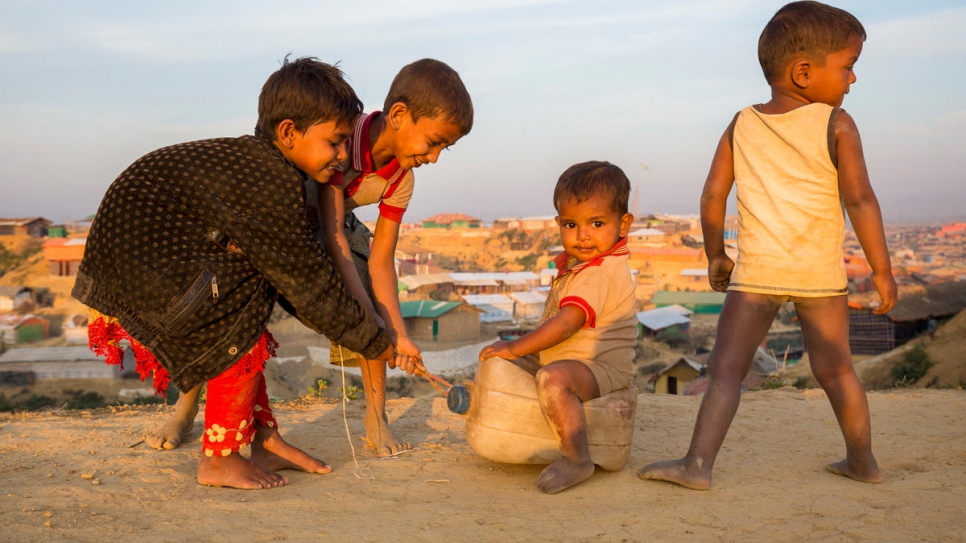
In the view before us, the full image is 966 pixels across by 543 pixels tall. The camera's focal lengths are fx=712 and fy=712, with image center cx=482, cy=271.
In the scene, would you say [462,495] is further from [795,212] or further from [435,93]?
[795,212]

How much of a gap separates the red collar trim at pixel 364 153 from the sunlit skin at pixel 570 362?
81 cm

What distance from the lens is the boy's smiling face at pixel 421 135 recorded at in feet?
9.63

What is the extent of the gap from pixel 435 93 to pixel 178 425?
6.59 feet

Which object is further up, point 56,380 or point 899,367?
point 899,367

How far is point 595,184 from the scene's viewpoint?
293 centimetres

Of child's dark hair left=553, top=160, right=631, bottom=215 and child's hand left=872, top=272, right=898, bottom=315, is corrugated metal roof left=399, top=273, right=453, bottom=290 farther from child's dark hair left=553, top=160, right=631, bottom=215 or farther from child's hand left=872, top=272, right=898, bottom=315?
child's hand left=872, top=272, right=898, bottom=315

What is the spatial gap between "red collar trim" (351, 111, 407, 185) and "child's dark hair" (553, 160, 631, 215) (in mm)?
781

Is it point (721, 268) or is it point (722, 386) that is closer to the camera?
point (722, 386)

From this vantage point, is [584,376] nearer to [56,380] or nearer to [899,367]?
[899,367]

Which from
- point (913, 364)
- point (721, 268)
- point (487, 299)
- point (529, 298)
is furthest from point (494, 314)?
point (721, 268)

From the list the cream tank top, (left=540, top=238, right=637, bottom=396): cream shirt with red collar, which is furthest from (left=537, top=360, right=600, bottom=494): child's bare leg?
the cream tank top

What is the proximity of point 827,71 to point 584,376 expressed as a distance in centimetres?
152

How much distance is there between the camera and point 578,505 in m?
2.59

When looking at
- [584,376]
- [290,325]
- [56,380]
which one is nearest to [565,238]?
[584,376]
